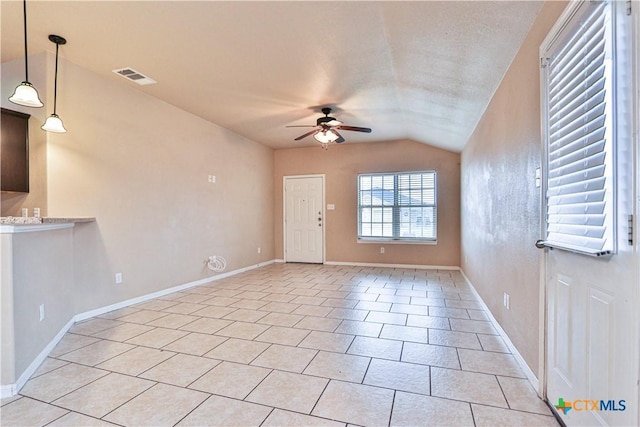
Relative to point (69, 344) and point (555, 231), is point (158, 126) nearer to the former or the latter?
point (69, 344)

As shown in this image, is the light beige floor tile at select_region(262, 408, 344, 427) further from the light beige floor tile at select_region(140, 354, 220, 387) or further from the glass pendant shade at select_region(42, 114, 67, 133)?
the glass pendant shade at select_region(42, 114, 67, 133)

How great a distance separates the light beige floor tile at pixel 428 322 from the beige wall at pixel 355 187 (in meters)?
3.11

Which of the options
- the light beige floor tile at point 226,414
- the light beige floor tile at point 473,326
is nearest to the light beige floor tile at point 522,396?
the light beige floor tile at point 473,326

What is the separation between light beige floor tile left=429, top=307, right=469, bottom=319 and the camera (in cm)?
329

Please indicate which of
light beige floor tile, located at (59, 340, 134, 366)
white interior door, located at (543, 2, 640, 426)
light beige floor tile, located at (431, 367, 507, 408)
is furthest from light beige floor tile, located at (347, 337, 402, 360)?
light beige floor tile, located at (59, 340, 134, 366)

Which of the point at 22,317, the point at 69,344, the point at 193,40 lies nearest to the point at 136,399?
the point at 22,317

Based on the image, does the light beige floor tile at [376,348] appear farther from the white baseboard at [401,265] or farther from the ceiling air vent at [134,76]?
the white baseboard at [401,265]

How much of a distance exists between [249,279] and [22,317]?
10.7ft

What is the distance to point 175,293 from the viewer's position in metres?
4.28

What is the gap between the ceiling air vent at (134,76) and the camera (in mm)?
3250

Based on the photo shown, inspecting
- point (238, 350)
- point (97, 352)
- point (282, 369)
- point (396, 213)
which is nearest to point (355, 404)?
point (282, 369)

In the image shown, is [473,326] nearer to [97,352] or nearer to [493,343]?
[493,343]

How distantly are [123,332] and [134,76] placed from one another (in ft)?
8.85

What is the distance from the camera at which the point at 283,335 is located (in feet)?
9.11
